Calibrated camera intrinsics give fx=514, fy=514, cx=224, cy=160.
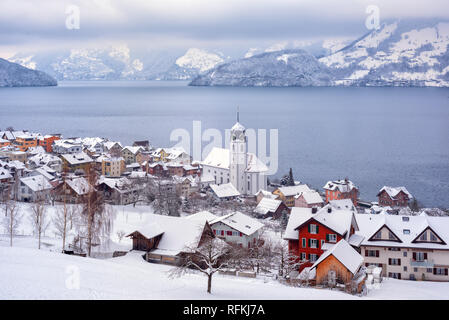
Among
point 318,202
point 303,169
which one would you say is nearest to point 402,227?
point 318,202

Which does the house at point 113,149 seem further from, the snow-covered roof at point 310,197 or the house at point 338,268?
the house at point 338,268

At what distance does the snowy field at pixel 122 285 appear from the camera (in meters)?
12.7

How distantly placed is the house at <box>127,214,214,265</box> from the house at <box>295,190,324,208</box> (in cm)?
1677

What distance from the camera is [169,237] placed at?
22.6 m

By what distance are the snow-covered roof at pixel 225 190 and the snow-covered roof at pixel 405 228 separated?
1999 cm

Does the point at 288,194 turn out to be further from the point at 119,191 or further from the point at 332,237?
the point at 332,237

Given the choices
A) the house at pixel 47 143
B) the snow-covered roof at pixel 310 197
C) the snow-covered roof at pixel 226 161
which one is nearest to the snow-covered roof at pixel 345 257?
the snow-covered roof at pixel 310 197

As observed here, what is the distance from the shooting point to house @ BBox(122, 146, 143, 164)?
57.5m

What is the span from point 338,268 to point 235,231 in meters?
8.37

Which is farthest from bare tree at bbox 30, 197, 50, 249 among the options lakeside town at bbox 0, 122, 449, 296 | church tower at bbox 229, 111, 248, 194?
church tower at bbox 229, 111, 248, 194

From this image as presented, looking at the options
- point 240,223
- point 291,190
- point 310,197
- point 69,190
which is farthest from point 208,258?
point 291,190
